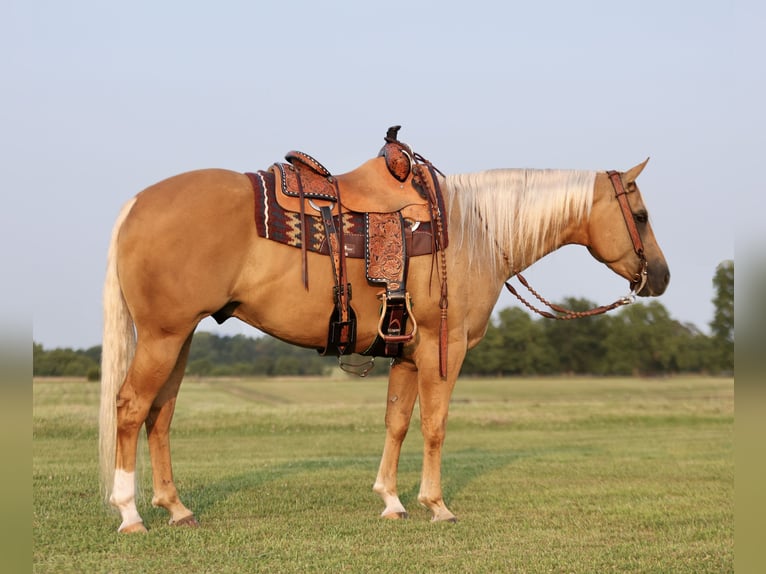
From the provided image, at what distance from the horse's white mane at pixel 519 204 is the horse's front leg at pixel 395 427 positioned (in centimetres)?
133

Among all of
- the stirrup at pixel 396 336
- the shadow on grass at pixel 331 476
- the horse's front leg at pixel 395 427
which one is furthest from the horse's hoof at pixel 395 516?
the stirrup at pixel 396 336

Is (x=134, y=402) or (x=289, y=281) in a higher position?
(x=289, y=281)

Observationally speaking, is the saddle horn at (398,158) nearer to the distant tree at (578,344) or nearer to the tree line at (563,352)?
the tree line at (563,352)

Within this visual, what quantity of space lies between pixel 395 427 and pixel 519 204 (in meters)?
2.30

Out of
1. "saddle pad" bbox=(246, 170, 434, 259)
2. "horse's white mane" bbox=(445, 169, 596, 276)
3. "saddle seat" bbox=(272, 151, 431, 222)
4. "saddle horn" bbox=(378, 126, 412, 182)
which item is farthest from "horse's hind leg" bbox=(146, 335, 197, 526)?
"horse's white mane" bbox=(445, 169, 596, 276)

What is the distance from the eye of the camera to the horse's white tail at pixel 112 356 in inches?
234

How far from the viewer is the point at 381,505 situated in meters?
7.36

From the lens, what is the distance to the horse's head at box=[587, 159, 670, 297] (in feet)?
22.9

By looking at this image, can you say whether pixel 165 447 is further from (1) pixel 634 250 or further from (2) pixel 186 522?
(1) pixel 634 250

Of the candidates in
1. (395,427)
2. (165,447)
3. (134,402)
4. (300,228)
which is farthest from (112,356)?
(395,427)

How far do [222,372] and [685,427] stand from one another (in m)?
31.0

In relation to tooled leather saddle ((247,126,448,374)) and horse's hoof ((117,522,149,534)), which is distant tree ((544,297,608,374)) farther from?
horse's hoof ((117,522,149,534))

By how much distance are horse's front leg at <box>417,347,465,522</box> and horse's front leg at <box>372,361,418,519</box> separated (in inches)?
11.6
